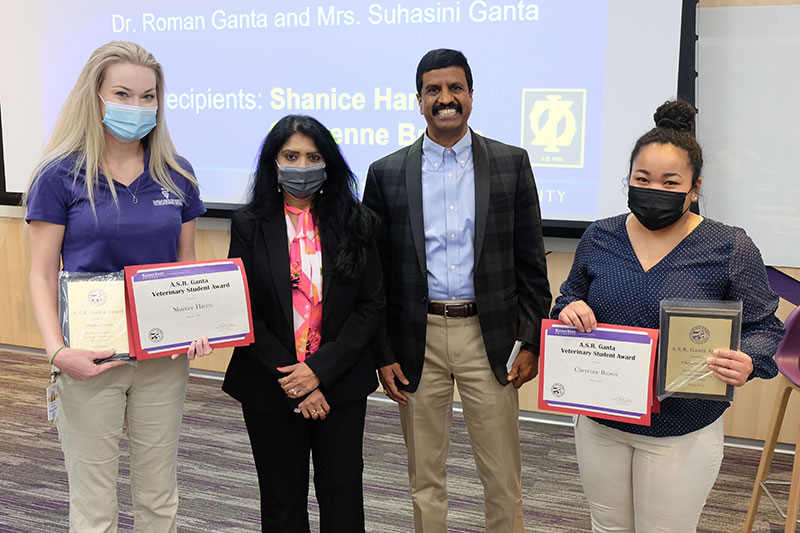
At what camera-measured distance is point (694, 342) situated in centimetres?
171

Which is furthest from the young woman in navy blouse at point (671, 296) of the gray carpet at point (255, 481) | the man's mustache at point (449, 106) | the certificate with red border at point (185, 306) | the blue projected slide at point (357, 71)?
the blue projected slide at point (357, 71)

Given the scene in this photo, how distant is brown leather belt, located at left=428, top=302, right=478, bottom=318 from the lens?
2.27 metres

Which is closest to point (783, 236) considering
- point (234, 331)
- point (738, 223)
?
point (738, 223)

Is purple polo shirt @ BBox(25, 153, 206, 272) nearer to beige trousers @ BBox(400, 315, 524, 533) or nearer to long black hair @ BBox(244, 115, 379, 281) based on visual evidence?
long black hair @ BBox(244, 115, 379, 281)

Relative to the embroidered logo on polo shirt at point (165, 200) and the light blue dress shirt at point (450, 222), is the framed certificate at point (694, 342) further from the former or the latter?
the embroidered logo on polo shirt at point (165, 200)

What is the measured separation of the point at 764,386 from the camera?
151 inches

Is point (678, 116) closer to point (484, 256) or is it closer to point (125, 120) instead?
point (484, 256)

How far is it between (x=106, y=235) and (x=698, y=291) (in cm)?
161

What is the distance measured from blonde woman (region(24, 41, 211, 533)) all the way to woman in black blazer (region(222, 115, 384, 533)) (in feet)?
0.70

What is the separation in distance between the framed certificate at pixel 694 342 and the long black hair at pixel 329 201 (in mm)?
888

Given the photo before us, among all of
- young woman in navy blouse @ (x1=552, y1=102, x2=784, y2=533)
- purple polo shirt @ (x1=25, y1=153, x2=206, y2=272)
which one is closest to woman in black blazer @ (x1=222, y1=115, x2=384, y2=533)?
purple polo shirt @ (x1=25, y1=153, x2=206, y2=272)

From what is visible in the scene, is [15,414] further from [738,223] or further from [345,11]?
[738,223]

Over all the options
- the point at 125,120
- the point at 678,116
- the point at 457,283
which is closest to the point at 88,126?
the point at 125,120

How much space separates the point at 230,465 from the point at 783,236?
313 centimetres
